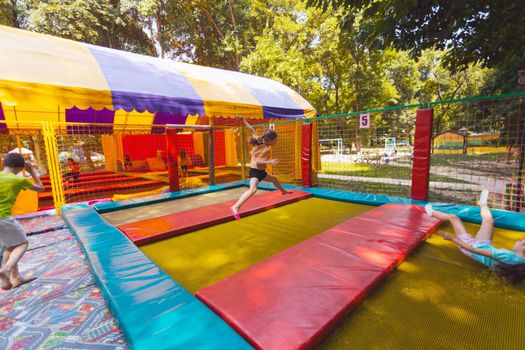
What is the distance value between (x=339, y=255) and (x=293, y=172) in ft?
15.7

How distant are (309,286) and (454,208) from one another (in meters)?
Answer: 2.81

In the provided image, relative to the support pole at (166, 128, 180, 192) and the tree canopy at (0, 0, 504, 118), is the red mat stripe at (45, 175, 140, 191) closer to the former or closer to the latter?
the support pole at (166, 128, 180, 192)

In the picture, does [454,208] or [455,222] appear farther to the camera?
[454,208]

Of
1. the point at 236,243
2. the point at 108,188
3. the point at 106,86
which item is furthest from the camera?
the point at 108,188

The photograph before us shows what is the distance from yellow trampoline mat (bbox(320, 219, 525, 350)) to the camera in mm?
1340

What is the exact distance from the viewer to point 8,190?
7.29ft

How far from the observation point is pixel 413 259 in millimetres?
2264

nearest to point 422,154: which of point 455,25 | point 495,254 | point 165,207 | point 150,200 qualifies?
point 455,25

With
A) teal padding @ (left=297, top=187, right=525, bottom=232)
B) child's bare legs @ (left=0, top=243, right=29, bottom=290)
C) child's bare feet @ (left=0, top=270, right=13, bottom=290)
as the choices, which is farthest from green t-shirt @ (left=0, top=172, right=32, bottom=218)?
teal padding @ (left=297, top=187, right=525, bottom=232)

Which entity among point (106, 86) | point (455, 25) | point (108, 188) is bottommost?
point (108, 188)

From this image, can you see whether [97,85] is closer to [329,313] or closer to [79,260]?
[79,260]

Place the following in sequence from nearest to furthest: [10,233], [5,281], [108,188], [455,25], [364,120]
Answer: [5,281], [10,233], [455,25], [364,120], [108,188]

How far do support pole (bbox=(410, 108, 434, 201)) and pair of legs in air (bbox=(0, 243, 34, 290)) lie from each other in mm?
4755

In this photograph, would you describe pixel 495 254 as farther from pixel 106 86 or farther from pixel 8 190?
pixel 106 86
